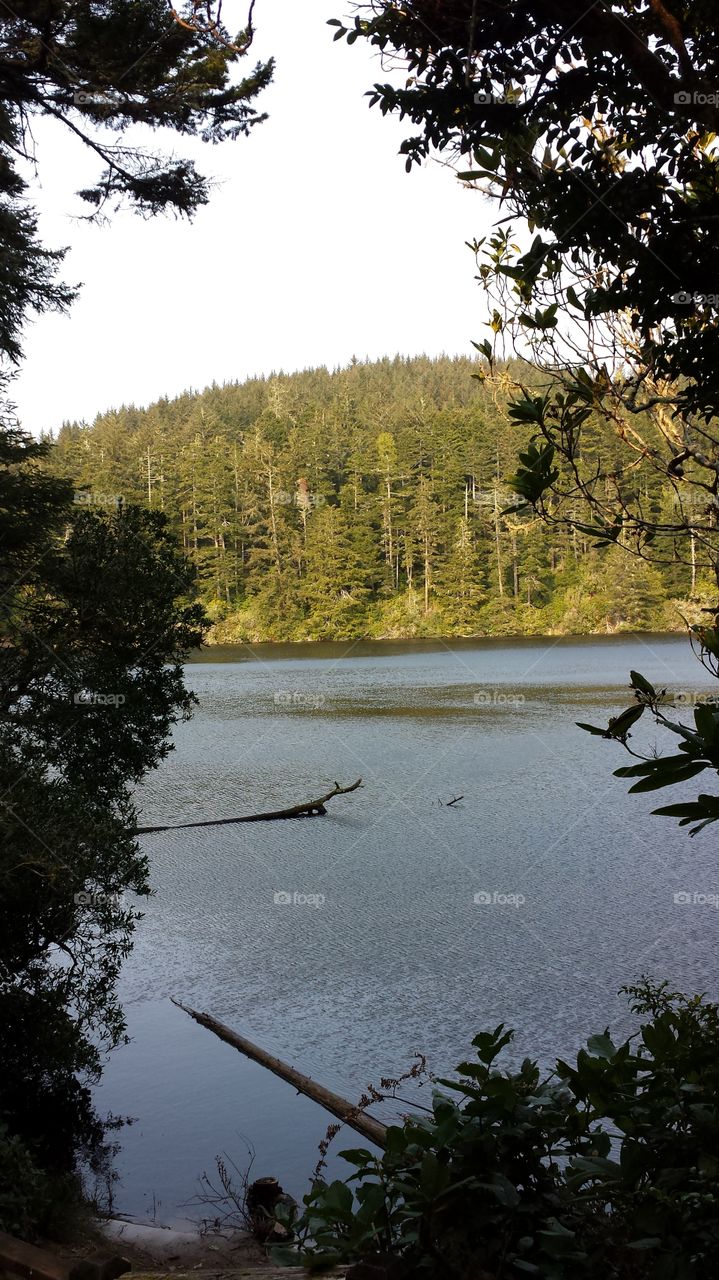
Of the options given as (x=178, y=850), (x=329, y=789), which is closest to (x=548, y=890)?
(x=178, y=850)

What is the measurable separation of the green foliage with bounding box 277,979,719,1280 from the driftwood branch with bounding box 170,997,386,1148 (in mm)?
4554

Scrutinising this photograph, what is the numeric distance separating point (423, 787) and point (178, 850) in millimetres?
5414

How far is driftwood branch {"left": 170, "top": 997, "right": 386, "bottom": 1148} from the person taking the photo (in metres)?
7.07

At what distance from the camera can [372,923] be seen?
1245 centimetres

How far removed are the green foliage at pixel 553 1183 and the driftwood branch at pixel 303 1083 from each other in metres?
→ 4.55

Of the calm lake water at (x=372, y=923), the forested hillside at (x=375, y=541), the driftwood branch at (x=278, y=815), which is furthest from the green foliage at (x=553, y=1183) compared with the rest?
the forested hillside at (x=375, y=541)

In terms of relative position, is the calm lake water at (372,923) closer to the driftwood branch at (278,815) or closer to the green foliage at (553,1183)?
the driftwood branch at (278,815)

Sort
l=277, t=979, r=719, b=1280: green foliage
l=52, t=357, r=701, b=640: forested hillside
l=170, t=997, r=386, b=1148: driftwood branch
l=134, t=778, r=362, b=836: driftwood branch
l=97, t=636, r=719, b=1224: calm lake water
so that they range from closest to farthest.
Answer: l=277, t=979, r=719, b=1280: green foliage, l=170, t=997, r=386, b=1148: driftwood branch, l=97, t=636, r=719, b=1224: calm lake water, l=134, t=778, r=362, b=836: driftwood branch, l=52, t=357, r=701, b=640: forested hillside

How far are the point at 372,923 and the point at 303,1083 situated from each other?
4.29 m

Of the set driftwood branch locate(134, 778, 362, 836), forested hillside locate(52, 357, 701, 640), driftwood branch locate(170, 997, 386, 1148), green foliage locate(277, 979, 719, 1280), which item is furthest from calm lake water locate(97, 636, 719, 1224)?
forested hillside locate(52, 357, 701, 640)

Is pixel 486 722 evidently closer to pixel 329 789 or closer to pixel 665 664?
pixel 329 789

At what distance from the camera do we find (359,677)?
41594 millimetres

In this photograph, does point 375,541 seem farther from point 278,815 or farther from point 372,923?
point 372,923

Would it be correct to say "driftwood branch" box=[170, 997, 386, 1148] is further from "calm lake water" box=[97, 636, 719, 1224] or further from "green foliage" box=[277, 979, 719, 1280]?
"green foliage" box=[277, 979, 719, 1280]
